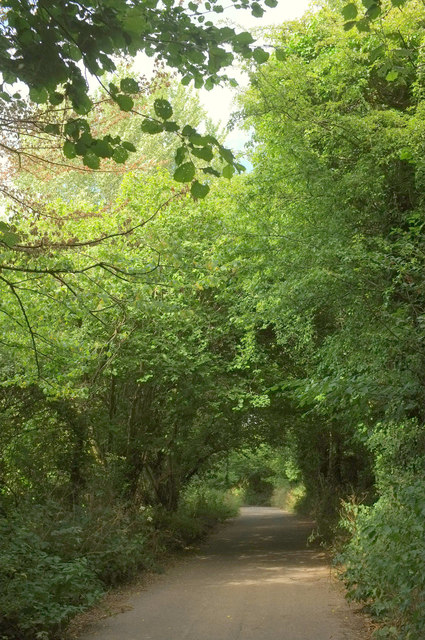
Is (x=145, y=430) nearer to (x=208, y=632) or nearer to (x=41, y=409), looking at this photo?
(x=41, y=409)

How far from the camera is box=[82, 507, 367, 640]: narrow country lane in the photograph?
26.1 feet

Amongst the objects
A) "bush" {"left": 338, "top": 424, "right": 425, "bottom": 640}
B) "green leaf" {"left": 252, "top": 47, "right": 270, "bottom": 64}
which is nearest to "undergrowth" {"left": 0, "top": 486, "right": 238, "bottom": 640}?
"bush" {"left": 338, "top": 424, "right": 425, "bottom": 640}

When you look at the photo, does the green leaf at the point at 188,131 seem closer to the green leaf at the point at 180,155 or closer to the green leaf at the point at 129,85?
the green leaf at the point at 180,155

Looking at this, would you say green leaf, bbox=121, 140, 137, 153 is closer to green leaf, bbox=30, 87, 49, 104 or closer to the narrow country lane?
green leaf, bbox=30, 87, 49, 104

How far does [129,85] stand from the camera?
3643 millimetres

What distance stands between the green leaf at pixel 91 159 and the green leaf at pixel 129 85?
413 millimetres

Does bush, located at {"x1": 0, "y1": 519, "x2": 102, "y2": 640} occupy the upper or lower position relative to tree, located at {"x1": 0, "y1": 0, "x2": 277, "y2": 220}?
lower

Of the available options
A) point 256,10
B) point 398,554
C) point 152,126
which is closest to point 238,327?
point 398,554

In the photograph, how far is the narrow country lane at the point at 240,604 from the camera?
7953 millimetres

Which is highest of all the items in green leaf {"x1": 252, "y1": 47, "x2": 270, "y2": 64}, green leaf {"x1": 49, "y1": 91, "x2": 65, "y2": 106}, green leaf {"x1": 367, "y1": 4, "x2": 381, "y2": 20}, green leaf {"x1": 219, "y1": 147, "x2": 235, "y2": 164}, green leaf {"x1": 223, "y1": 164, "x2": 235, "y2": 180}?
green leaf {"x1": 367, "y1": 4, "x2": 381, "y2": 20}

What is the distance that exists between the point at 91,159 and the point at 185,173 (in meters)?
0.65

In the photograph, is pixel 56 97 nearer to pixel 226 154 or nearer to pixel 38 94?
pixel 38 94

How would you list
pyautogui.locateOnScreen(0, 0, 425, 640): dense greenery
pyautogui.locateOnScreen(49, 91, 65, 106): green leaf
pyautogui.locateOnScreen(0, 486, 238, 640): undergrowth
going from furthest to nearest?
pyautogui.locateOnScreen(0, 0, 425, 640): dense greenery
pyautogui.locateOnScreen(0, 486, 238, 640): undergrowth
pyautogui.locateOnScreen(49, 91, 65, 106): green leaf

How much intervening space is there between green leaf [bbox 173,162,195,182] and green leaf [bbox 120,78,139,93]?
1.78 feet
